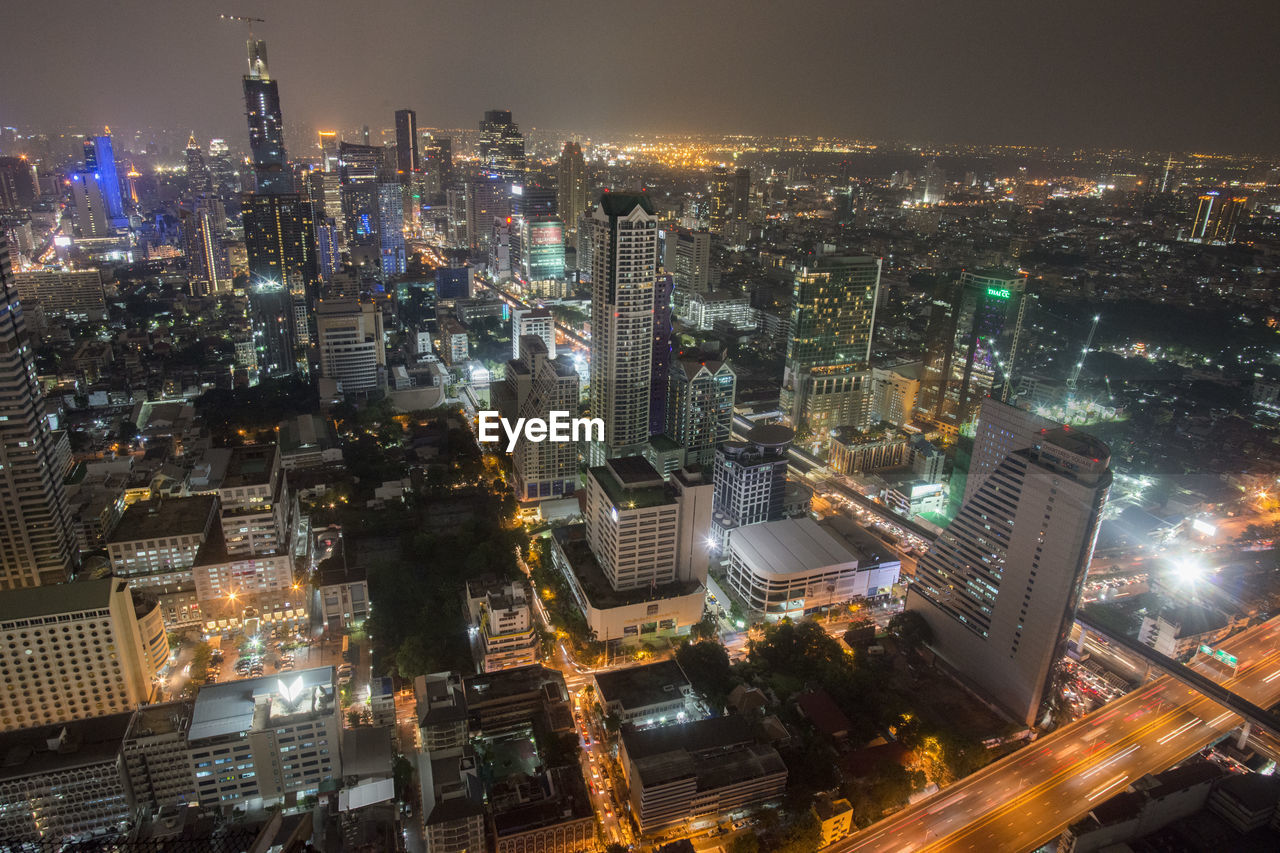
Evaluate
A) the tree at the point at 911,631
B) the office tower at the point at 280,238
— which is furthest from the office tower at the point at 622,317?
the office tower at the point at 280,238

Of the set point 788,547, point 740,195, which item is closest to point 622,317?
point 788,547

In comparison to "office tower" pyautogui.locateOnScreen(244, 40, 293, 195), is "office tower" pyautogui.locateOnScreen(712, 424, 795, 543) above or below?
below

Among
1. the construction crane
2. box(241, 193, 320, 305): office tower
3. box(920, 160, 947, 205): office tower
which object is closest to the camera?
the construction crane

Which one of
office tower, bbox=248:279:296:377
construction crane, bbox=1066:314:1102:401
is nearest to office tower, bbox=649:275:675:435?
construction crane, bbox=1066:314:1102:401

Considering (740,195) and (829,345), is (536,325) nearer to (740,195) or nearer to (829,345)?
(829,345)

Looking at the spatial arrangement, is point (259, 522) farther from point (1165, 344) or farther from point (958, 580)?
point (1165, 344)

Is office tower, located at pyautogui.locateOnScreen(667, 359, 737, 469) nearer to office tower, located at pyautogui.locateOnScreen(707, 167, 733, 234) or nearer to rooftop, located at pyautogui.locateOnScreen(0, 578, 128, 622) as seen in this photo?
rooftop, located at pyautogui.locateOnScreen(0, 578, 128, 622)

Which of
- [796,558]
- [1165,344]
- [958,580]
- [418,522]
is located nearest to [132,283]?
[418,522]
